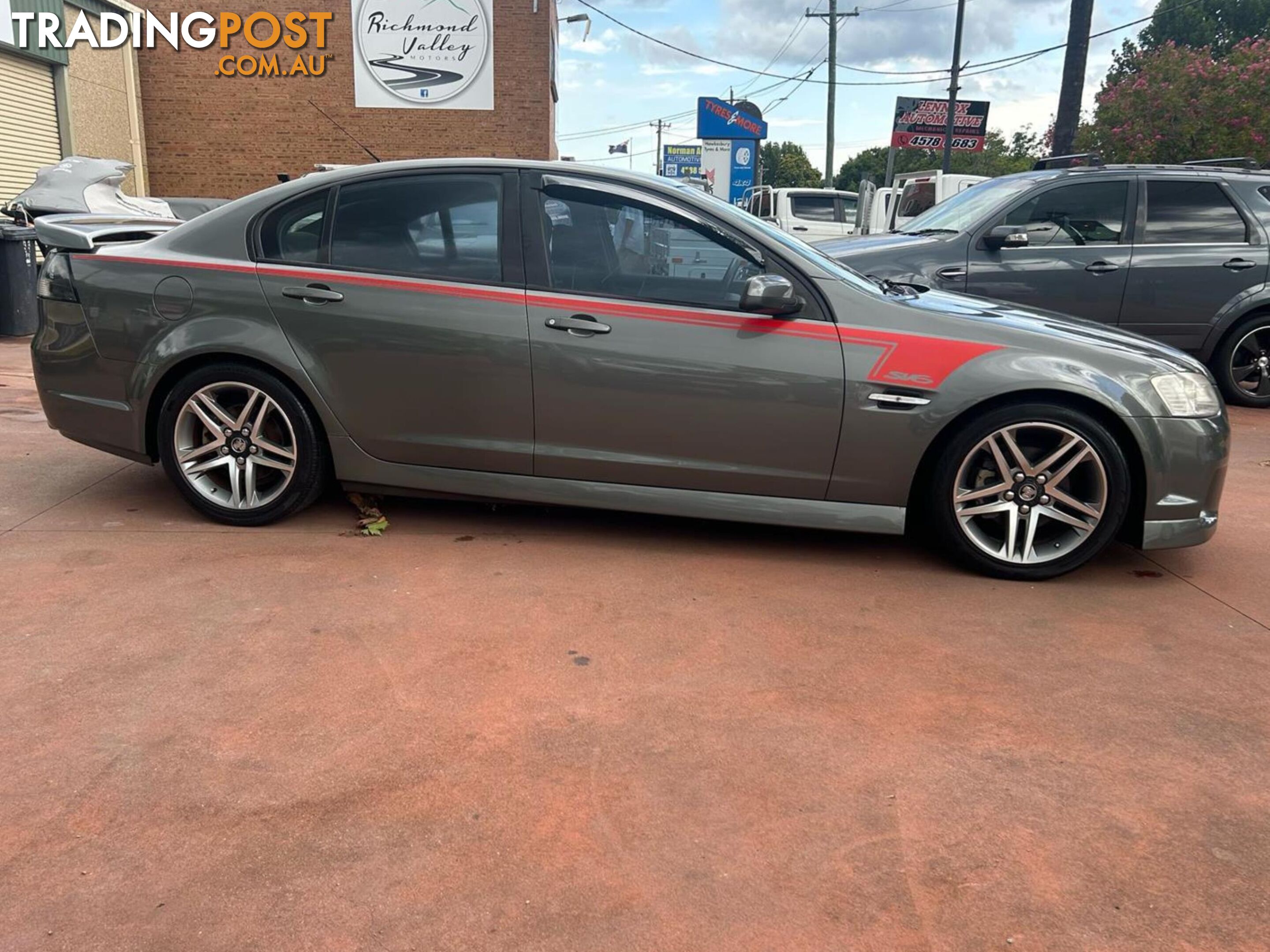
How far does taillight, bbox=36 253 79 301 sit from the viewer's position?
4398mm

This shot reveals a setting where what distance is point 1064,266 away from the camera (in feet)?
25.4

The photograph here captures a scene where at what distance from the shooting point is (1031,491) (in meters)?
4.07

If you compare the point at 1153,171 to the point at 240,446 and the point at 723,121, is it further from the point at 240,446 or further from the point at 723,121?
the point at 723,121

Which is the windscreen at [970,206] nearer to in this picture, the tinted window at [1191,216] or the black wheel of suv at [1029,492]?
the tinted window at [1191,216]

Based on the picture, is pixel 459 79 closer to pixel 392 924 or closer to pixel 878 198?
pixel 878 198

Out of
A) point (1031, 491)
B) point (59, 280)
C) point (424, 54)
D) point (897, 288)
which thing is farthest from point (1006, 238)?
point (424, 54)

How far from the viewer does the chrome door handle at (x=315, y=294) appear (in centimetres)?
422

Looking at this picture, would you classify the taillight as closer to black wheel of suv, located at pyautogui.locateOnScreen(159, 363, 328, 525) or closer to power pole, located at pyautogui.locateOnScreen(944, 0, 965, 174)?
black wheel of suv, located at pyautogui.locateOnScreen(159, 363, 328, 525)

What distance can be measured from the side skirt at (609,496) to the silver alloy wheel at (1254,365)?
5634mm

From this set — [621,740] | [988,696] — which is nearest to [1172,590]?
[988,696]

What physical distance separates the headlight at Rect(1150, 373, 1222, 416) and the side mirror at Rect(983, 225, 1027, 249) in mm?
3541

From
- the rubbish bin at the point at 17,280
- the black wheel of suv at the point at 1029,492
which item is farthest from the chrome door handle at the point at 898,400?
the rubbish bin at the point at 17,280

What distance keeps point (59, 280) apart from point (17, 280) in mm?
7256

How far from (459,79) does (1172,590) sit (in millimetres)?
22313
